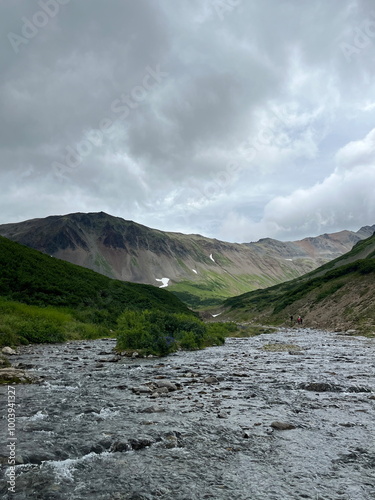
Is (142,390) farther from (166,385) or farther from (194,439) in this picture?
(194,439)

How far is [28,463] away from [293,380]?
1385cm

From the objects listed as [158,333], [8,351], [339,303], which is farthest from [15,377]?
[339,303]

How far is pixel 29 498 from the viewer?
19.6ft

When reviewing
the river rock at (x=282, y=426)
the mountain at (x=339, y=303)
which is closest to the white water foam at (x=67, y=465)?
the river rock at (x=282, y=426)

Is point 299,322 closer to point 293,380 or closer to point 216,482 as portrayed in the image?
point 293,380

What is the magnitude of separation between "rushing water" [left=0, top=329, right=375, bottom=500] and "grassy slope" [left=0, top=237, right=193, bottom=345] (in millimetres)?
20518

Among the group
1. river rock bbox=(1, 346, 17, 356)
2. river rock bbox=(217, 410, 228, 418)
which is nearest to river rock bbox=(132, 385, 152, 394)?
river rock bbox=(217, 410, 228, 418)

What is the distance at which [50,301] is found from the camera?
53.6 meters

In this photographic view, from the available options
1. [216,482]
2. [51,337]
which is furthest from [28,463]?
[51,337]

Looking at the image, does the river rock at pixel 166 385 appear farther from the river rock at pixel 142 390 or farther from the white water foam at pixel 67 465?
the white water foam at pixel 67 465

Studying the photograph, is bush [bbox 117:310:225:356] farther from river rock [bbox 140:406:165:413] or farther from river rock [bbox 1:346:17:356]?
river rock [bbox 140:406:165:413]

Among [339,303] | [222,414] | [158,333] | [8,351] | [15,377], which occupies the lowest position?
[8,351]

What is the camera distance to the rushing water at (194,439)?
6621mm

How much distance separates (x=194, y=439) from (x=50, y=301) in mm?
49755
